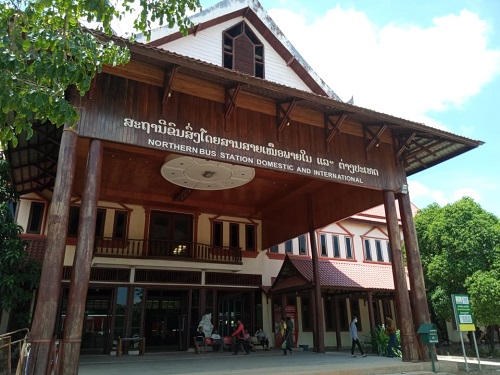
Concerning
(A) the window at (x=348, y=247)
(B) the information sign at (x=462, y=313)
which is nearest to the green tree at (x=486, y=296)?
(B) the information sign at (x=462, y=313)

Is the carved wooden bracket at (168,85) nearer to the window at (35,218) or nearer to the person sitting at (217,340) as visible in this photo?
the window at (35,218)

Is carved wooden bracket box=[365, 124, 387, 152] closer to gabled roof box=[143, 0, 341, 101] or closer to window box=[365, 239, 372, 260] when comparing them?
gabled roof box=[143, 0, 341, 101]

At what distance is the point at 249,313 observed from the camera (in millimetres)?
19734

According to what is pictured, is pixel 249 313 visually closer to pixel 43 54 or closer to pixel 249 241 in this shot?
pixel 249 241

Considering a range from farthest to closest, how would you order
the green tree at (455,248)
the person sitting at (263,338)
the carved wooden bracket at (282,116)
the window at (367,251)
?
the window at (367,251), the green tree at (455,248), the person sitting at (263,338), the carved wooden bracket at (282,116)

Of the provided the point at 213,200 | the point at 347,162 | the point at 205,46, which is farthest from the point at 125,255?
the point at 347,162

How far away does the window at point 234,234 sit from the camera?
20.4 meters

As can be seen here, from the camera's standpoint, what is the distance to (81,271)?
7660 millimetres

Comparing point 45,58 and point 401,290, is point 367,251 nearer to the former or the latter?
point 401,290

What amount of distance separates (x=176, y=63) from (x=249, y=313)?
46.6 ft

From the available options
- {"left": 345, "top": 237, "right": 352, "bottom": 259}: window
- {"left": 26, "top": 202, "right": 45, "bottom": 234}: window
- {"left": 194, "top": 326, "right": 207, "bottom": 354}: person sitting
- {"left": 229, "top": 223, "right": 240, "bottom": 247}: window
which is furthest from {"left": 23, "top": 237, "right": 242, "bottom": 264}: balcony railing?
{"left": 345, "top": 237, "right": 352, "bottom": 259}: window

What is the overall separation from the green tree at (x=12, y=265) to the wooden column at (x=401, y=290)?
11427mm

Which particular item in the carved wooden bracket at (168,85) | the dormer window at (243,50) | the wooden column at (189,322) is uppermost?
the dormer window at (243,50)

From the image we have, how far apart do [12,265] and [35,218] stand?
3793 mm
